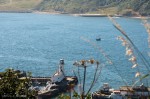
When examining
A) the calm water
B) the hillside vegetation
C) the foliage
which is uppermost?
the hillside vegetation

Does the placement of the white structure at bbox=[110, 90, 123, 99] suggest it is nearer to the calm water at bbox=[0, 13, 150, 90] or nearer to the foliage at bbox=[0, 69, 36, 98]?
the calm water at bbox=[0, 13, 150, 90]

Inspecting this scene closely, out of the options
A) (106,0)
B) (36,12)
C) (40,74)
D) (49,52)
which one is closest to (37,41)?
(49,52)

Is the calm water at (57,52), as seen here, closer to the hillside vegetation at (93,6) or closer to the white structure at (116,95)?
the white structure at (116,95)

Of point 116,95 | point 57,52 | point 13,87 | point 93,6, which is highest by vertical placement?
point 93,6

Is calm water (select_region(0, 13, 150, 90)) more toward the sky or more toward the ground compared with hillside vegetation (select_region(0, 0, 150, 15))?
more toward the ground

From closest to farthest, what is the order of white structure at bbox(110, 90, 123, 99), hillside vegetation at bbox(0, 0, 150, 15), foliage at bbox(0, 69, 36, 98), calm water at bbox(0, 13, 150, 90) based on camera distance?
1. foliage at bbox(0, 69, 36, 98)
2. white structure at bbox(110, 90, 123, 99)
3. calm water at bbox(0, 13, 150, 90)
4. hillside vegetation at bbox(0, 0, 150, 15)

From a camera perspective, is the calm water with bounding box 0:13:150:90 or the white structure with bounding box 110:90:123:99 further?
the calm water with bounding box 0:13:150:90

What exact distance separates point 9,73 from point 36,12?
7328 inches

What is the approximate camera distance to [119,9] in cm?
16412

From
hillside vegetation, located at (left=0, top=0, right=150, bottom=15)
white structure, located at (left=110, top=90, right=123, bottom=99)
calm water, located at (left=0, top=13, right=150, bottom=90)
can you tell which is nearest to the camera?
white structure, located at (left=110, top=90, right=123, bottom=99)

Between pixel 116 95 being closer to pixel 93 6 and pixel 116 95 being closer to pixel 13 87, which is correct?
pixel 13 87

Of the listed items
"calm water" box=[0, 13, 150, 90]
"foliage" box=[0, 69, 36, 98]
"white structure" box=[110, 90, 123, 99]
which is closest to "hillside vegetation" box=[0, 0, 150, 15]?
"calm water" box=[0, 13, 150, 90]

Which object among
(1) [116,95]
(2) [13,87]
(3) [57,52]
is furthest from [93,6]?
(2) [13,87]

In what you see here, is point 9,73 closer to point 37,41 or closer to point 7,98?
point 7,98
